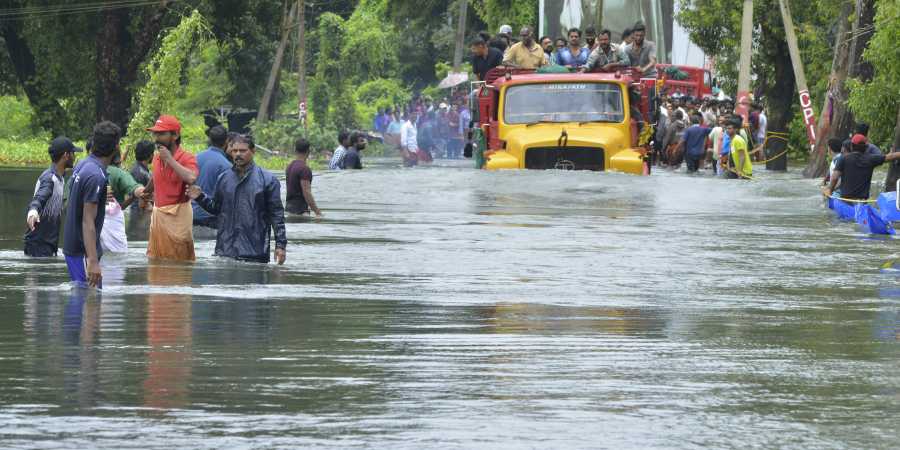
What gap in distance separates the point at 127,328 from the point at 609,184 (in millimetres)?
Answer: 16310

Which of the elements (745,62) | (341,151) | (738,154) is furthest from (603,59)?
(745,62)

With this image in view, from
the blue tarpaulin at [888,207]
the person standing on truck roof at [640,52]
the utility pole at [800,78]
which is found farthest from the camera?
the utility pole at [800,78]

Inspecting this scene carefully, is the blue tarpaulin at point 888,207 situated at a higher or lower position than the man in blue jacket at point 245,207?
lower

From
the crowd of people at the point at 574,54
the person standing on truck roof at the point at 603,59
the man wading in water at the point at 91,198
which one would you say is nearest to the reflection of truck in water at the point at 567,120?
the person standing on truck roof at the point at 603,59

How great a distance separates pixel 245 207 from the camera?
14.4m

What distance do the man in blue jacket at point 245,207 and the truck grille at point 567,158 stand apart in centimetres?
1381

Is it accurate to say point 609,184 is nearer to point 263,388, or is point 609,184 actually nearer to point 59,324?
point 59,324

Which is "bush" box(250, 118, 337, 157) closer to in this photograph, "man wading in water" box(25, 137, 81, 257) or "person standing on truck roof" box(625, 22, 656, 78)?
"person standing on truck roof" box(625, 22, 656, 78)

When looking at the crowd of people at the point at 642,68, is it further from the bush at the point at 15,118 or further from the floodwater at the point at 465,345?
the bush at the point at 15,118

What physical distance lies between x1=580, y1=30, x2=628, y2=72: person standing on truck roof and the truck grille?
1852 millimetres

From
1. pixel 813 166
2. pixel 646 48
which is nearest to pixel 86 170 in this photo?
pixel 646 48

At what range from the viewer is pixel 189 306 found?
40.7 feet

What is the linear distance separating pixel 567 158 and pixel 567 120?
87 centimetres

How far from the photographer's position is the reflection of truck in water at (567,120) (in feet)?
92.3
